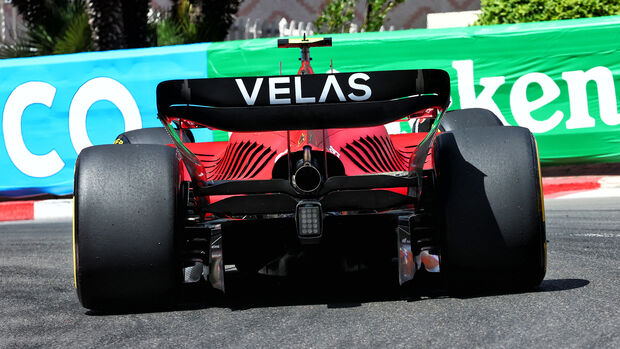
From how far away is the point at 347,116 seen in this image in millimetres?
4012

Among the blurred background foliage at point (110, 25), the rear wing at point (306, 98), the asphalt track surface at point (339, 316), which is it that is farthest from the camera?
the blurred background foliage at point (110, 25)

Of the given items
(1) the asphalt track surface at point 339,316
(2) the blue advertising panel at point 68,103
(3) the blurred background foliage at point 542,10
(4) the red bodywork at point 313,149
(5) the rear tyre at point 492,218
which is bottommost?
(1) the asphalt track surface at point 339,316

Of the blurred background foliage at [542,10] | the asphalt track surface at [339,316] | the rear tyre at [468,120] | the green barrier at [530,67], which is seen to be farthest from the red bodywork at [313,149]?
the blurred background foliage at [542,10]

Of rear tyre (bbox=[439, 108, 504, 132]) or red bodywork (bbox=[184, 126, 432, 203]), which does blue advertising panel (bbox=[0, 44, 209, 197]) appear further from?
red bodywork (bbox=[184, 126, 432, 203])

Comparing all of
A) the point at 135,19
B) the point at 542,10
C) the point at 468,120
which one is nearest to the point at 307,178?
the point at 468,120

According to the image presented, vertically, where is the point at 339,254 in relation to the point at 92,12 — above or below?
below

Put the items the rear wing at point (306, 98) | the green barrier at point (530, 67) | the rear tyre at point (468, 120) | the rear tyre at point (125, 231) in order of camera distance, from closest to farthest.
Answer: the rear wing at point (306, 98) < the rear tyre at point (125, 231) < the rear tyre at point (468, 120) < the green barrier at point (530, 67)

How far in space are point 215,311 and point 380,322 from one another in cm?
83

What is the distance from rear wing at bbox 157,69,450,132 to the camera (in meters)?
3.95

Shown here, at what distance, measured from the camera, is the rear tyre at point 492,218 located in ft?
13.4

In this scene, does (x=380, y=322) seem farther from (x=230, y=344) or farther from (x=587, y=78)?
(x=587, y=78)

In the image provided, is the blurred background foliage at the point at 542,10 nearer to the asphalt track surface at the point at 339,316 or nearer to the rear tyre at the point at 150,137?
the asphalt track surface at the point at 339,316

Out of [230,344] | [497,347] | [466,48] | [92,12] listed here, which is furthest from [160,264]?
[92,12]

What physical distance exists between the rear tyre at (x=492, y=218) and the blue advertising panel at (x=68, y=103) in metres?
6.95
